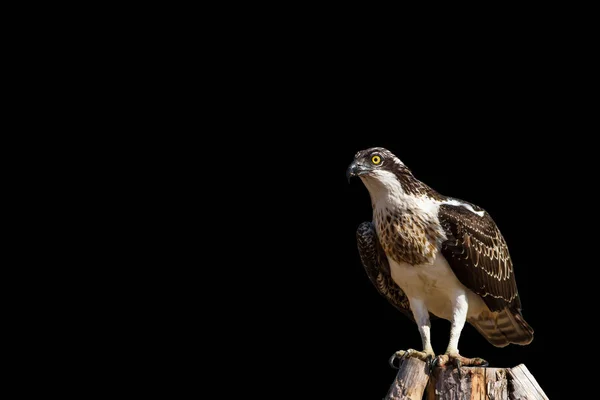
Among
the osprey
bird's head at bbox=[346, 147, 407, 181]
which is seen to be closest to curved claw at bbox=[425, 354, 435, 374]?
the osprey

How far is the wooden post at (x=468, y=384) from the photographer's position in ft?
17.7

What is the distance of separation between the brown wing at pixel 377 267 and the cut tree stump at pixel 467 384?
72 centimetres

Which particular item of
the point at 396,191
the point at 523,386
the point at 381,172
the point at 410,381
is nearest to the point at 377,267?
the point at 396,191

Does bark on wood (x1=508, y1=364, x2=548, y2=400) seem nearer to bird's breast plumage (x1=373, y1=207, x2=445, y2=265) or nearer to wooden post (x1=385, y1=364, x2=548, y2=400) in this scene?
wooden post (x1=385, y1=364, x2=548, y2=400)

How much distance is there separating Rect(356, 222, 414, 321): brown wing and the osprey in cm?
3

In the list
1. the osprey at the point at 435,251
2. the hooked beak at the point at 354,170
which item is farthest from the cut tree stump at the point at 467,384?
the hooked beak at the point at 354,170

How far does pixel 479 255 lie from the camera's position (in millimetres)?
5754

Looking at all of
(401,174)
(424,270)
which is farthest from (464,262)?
(401,174)

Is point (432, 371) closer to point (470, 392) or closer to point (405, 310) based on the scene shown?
point (470, 392)

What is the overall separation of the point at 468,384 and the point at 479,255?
0.89m

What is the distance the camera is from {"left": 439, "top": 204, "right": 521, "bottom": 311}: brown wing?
5680 mm

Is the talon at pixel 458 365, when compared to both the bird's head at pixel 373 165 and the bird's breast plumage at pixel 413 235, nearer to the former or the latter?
the bird's breast plumage at pixel 413 235

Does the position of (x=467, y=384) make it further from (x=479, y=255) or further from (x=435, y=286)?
(x=479, y=255)

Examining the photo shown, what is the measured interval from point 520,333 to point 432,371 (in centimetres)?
86
